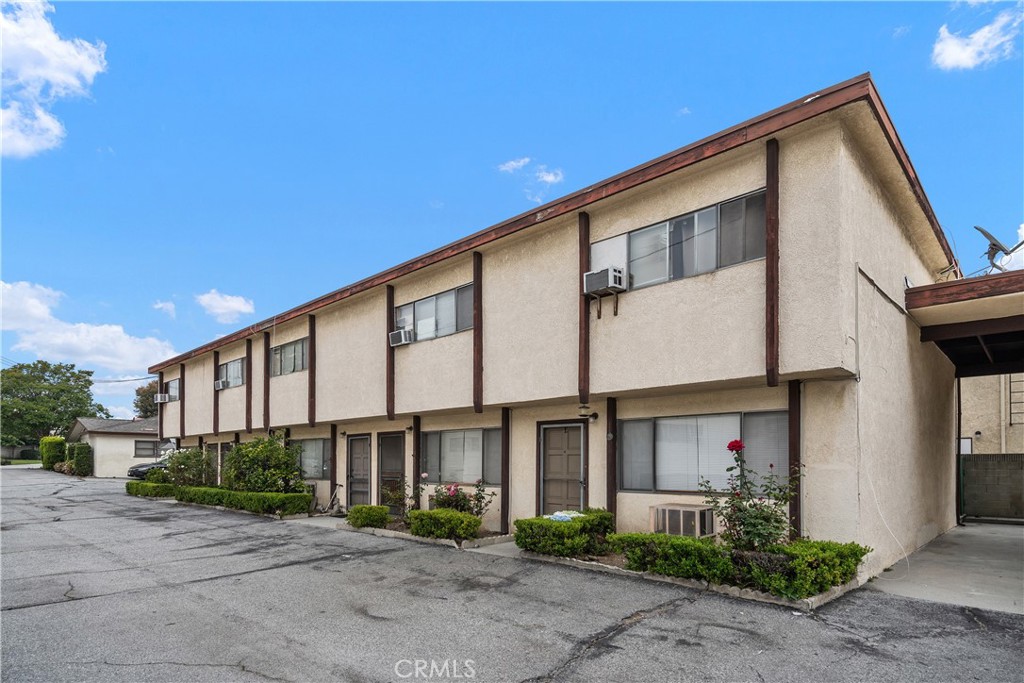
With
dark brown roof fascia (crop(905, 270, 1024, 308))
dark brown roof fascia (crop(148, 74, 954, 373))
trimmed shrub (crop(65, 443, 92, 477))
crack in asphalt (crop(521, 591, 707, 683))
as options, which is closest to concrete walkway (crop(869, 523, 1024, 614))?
crack in asphalt (crop(521, 591, 707, 683))

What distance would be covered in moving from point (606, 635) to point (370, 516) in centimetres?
856

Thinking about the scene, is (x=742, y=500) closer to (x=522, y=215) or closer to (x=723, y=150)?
(x=723, y=150)

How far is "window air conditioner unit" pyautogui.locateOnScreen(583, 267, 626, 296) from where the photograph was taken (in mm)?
9578

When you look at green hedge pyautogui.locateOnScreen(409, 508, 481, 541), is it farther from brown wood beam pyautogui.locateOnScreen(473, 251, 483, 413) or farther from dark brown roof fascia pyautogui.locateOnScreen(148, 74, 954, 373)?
dark brown roof fascia pyautogui.locateOnScreen(148, 74, 954, 373)

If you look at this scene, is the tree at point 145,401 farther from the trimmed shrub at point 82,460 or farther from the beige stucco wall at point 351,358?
the beige stucco wall at point 351,358

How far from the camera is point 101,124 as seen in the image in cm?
1789

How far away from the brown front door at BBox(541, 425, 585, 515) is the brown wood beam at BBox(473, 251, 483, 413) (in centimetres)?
142

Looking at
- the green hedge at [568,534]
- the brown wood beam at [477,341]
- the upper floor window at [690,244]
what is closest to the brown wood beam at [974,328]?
the upper floor window at [690,244]

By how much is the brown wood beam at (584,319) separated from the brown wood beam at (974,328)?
21.3ft

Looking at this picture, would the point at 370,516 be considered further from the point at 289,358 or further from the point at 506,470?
the point at 289,358

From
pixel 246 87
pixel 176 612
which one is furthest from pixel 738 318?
pixel 246 87

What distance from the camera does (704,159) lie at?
861 cm

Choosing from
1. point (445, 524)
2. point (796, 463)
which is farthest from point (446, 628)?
point (445, 524)

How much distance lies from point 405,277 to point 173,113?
33.2 feet
